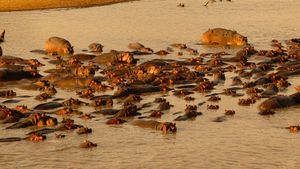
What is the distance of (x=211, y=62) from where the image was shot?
31734 millimetres

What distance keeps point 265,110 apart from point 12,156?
30.8ft

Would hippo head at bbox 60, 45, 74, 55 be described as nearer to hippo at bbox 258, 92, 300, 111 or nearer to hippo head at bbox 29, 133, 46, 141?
hippo at bbox 258, 92, 300, 111

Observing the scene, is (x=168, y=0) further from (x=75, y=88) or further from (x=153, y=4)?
(x=75, y=88)

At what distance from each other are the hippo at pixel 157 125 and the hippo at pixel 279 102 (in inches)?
166

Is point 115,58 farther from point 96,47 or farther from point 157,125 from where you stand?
point 157,125

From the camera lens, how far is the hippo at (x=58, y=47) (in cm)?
3625

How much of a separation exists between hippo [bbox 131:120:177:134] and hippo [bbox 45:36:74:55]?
15.2 m

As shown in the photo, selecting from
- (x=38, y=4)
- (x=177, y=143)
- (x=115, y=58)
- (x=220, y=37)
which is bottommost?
(x=177, y=143)

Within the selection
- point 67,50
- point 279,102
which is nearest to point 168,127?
point 279,102

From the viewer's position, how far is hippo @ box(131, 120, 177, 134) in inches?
825

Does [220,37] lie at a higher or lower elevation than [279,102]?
higher

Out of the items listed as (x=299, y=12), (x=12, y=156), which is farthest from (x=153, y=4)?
(x=12, y=156)

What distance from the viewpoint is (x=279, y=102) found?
Result: 23906 millimetres

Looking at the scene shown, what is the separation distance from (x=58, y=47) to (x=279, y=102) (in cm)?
1620
